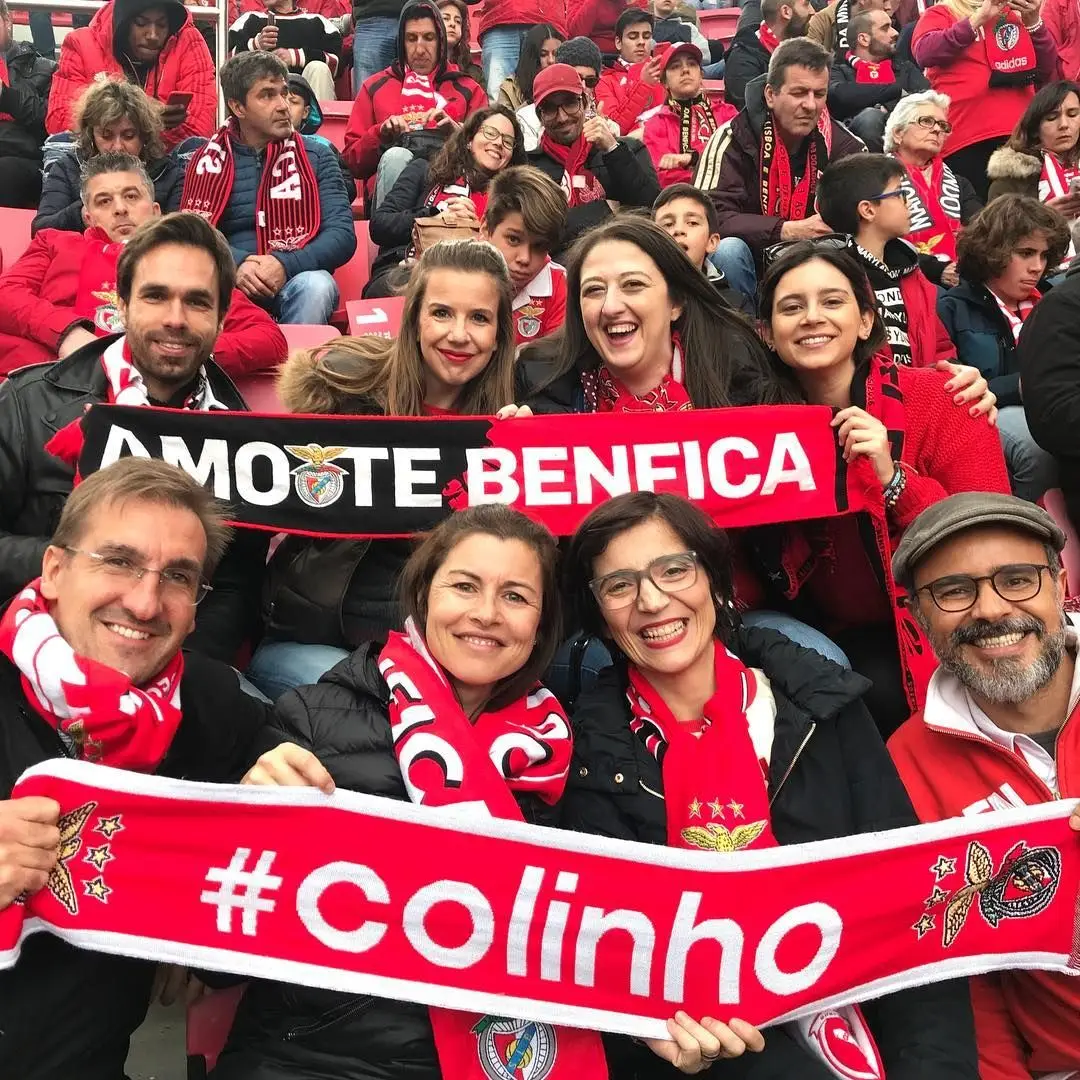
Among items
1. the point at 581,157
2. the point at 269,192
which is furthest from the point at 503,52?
the point at 269,192

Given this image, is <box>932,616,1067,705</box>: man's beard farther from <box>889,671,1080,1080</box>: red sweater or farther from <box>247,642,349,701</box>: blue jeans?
<box>247,642,349,701</box>: blue jeans

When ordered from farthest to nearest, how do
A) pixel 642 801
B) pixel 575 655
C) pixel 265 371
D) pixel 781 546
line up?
pixel 265 371
pixel 781 546
pixel 575 655
pixel 642 801

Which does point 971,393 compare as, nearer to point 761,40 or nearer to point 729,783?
point 729,783

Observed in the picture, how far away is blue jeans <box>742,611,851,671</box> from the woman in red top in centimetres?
623

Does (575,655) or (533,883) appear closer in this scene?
(533,883)

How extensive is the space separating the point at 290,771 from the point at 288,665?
112cm

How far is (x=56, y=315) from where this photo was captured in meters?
5.16

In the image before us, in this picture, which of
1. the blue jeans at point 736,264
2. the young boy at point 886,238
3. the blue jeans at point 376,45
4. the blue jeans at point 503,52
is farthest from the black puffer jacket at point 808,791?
the blue jeans at point 503,52

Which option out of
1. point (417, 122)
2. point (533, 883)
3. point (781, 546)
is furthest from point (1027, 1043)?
point (417, 122)

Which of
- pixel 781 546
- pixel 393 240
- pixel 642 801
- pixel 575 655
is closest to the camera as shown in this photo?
pixel 642 801

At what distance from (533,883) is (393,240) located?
187 inches

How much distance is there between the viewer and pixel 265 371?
200 inches

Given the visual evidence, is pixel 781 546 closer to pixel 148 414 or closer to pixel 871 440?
pixel 871 440

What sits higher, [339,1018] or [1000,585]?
[1000,585]
